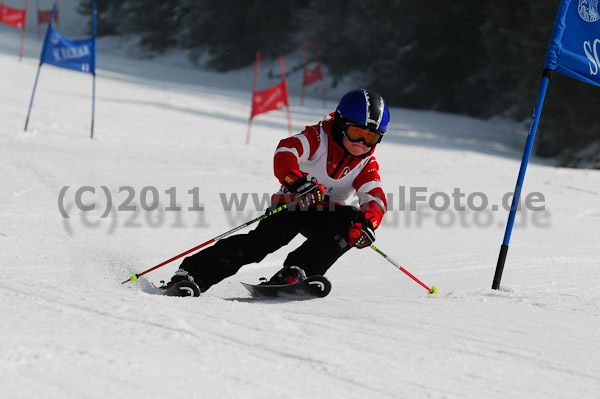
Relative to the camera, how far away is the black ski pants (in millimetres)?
3650

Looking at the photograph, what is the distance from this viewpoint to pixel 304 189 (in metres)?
3.72

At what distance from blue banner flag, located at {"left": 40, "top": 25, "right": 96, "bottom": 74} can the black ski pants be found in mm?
6973

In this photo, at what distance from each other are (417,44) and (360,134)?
20.0 m

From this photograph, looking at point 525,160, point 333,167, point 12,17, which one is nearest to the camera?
point 525,160

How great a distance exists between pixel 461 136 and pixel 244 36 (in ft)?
61.1

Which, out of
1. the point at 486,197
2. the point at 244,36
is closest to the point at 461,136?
the point at 486,197

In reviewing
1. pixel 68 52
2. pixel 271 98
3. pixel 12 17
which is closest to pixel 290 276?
pixel 68 52

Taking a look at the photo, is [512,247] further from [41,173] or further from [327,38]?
[327,38]

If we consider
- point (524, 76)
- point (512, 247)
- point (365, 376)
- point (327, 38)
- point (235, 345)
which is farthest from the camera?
point (327, 38)

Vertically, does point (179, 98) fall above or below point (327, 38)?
below

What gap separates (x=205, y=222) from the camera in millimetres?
6152

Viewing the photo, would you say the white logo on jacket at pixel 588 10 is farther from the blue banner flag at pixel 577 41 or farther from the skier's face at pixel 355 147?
the skier's face at pixel 355 147

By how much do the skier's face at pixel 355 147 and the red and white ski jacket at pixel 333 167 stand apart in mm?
46

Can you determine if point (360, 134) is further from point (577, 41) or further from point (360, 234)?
point (577, 41)
